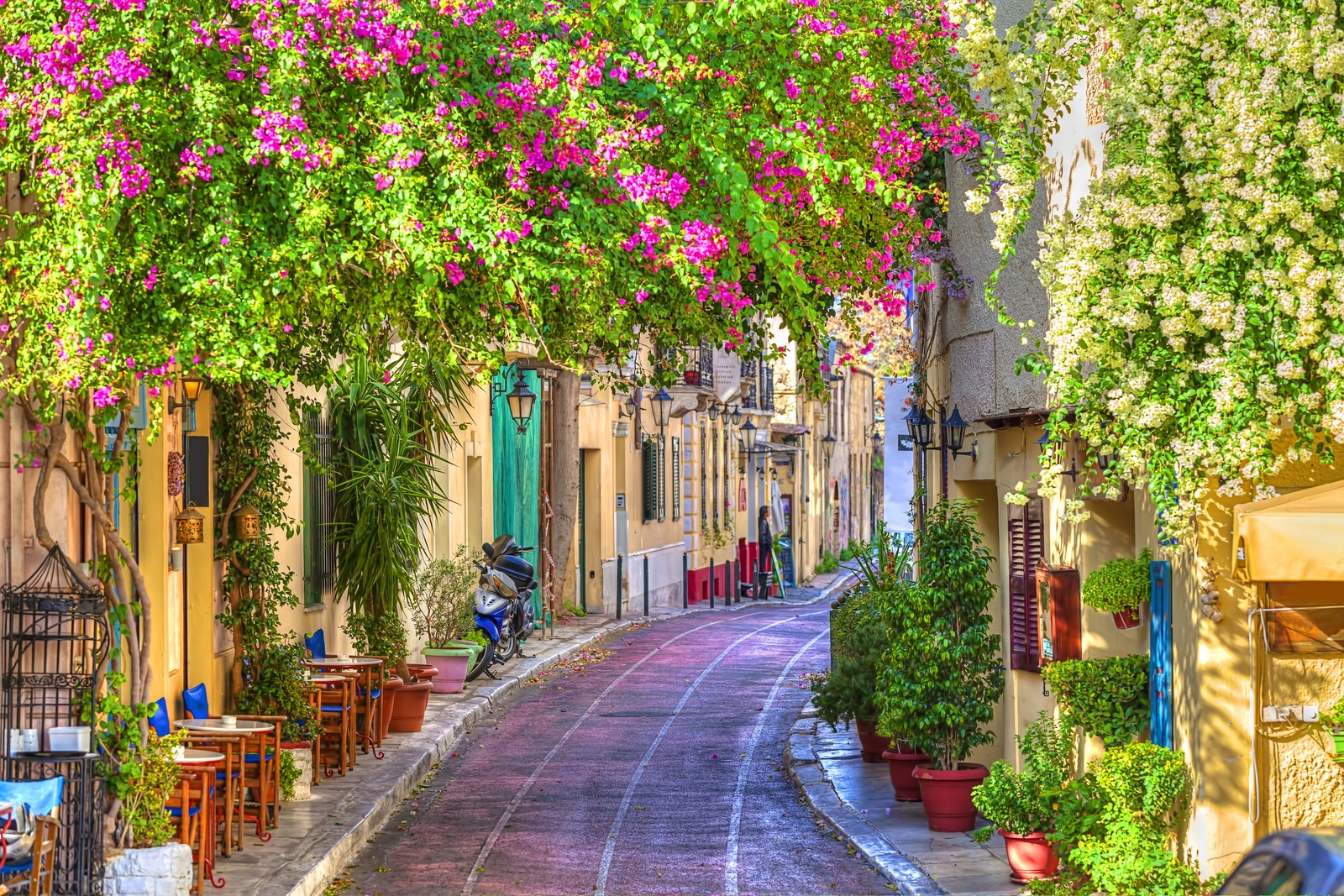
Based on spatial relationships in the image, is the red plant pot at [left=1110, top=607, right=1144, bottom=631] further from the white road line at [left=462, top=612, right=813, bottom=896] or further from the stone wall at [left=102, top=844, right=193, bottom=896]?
Result: the stone wall at [left=102, top=844, right=193, bottom=896]

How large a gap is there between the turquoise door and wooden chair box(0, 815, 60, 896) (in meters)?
15.8

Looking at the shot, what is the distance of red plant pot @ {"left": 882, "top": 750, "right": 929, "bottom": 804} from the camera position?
12.3 meters

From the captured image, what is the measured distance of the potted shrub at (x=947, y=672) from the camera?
11.3 meters

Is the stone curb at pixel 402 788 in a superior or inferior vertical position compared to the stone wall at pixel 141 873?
inferior

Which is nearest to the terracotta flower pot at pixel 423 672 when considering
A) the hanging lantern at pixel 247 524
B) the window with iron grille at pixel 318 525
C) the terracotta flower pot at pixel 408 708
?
the terracotta flower pot at pixel 408 708

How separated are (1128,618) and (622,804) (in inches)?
195

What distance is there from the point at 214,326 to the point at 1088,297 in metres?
4.06

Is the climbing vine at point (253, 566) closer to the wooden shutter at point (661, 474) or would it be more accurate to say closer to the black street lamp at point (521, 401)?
the black street lamp at point (521, 401)

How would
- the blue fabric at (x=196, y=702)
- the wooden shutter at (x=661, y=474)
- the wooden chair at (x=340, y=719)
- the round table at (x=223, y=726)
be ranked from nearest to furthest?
1. the round table at (x=223, y=726)
2. the blue fabric at (x=196, y=702)
3. the wooden chair at (x=340, y=719)
4. the wooden shutter at (x=661, y=474)

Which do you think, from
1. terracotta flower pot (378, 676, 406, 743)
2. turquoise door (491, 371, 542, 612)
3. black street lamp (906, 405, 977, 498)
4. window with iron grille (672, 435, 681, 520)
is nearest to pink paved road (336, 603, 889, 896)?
terracotta flower pot (378, 676, 406, 743)

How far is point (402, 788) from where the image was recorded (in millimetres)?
13391

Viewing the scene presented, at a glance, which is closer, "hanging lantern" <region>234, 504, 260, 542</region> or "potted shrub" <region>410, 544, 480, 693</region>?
"hanging lantern" <region>234, 504, 260, 542</region>

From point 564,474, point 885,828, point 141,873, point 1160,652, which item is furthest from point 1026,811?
point 564,474

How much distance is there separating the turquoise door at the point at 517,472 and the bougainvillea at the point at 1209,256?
16764 millimetres
